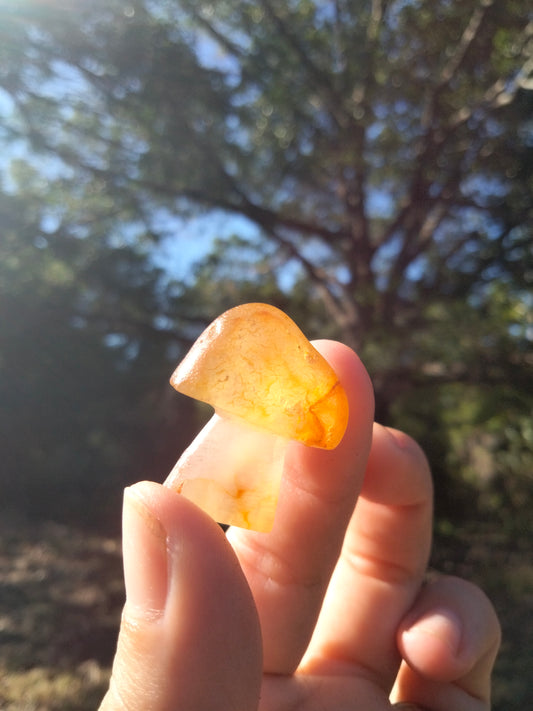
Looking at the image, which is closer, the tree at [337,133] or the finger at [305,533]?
the finger at [305,533]

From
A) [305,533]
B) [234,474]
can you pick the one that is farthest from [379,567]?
[234,474]

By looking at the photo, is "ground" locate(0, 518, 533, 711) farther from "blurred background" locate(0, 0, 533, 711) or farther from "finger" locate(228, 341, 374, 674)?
"finger" locate(228, 341, 374, 674)

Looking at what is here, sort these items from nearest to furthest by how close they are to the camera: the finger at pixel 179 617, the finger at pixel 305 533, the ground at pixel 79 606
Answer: the finger at pixel 179 617
the finger at pixel 305 533
the ground at pixel 79 606

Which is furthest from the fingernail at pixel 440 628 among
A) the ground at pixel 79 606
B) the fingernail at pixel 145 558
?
the ground at pixel 79 606

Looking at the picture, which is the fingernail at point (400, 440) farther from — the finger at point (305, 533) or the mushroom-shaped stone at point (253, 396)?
the mushroom-shaped stone at point (253, 396)

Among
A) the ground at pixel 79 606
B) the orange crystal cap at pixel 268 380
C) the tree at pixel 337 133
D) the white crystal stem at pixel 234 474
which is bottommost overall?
the ground at pixel 79 606

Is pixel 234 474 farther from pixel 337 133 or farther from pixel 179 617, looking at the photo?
pixel 337 133
